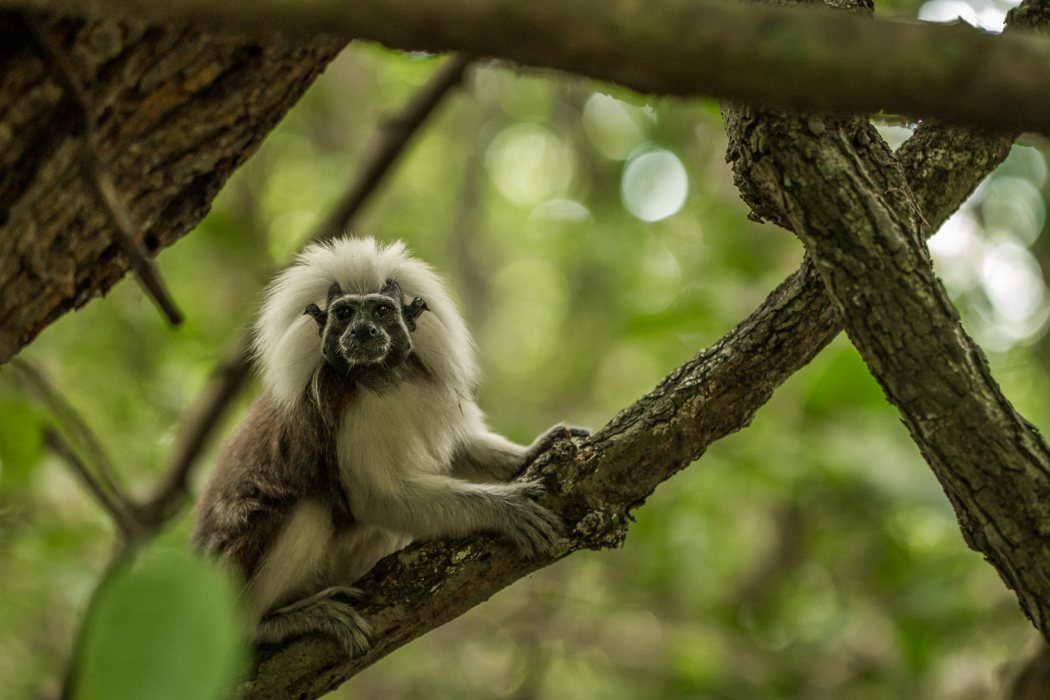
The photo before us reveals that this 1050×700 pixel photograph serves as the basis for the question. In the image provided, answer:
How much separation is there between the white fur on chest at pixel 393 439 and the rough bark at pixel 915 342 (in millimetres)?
2194

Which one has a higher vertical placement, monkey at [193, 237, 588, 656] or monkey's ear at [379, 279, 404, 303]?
monkey's ear at [379, 279, 404, 303]

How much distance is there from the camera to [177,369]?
22.8 feet

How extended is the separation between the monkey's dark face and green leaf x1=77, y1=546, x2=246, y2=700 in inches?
121

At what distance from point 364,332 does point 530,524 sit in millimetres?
1235

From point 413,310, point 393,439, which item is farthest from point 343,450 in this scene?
point 413,310

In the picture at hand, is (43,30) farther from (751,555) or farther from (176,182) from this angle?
(751,555)

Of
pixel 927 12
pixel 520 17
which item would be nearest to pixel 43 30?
pixel 520 17

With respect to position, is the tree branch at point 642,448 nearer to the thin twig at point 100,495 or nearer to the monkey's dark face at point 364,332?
the thin twig at point 100,495

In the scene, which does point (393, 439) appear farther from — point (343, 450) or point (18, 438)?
point (18, 438)

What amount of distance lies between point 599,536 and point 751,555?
591cm

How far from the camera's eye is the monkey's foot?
3.59 metres

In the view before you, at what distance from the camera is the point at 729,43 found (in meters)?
1.39

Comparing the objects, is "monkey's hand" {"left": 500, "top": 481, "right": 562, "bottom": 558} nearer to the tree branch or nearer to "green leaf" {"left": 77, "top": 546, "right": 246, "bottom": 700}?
the tree branch

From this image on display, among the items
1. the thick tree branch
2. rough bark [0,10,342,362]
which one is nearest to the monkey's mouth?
rough bark [0,10,342,362]
